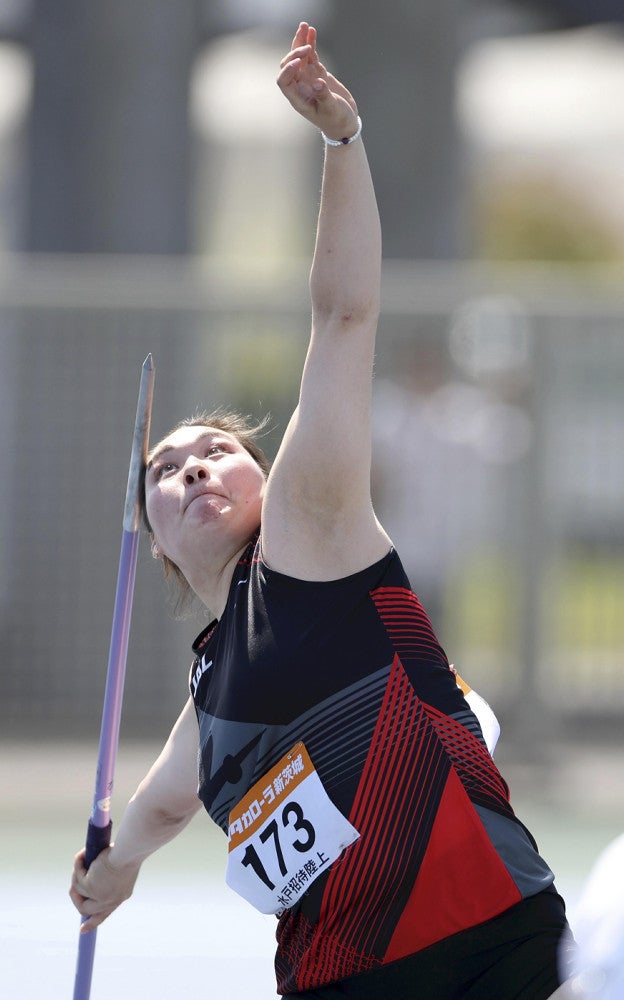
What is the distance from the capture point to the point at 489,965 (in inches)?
94.9

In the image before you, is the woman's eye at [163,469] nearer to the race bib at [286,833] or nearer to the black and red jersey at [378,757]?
the black and red jersey at [378,757]

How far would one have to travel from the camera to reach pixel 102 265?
841 cm

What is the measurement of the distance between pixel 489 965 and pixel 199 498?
927mm

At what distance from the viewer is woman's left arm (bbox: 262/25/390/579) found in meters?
2.38

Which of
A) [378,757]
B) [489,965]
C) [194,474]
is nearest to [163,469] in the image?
[194,474]

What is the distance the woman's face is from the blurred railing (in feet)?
15.8

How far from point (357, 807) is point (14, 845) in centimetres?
423

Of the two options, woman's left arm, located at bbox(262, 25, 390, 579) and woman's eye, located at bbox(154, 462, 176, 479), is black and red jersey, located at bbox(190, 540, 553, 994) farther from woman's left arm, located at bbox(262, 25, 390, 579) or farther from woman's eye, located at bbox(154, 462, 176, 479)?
woman's eye, located at bbox(154, 462, 176, 479)

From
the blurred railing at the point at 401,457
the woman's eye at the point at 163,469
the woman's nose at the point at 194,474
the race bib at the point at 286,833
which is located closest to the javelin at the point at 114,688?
the woman's eye at the point at 163,469

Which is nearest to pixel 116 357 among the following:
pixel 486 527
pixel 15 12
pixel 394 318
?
pixel 394 318

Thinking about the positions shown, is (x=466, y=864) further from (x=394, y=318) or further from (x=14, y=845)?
(x=394, y=318)

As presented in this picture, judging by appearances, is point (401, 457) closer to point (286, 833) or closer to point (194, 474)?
point (194, 474)

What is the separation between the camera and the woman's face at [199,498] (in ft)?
8.80

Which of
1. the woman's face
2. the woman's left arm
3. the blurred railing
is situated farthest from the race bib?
the blurred railing
